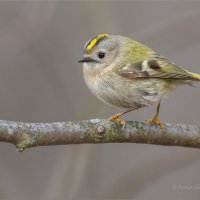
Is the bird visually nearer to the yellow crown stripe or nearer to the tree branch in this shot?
the yellow crown stripe

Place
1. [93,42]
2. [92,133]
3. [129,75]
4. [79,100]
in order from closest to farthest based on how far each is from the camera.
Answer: [92,133] → [129,75] → [93,42] → [79,100]

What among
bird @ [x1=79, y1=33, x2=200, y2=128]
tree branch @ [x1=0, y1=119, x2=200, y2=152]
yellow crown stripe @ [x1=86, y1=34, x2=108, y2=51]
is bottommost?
tree branch @ [x1=0, y1=119, x2=200, y2=152]

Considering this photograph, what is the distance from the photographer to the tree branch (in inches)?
102

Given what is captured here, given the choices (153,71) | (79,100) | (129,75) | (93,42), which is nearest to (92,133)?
(129,75)

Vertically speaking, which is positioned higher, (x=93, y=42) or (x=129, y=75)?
(x=93, y=42)

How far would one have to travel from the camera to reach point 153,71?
3695 millimetres

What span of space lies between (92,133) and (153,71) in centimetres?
104

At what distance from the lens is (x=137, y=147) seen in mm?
5633

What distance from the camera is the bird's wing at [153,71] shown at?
3.65 meters

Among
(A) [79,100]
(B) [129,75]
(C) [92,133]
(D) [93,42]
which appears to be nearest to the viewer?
(C) [92,133]

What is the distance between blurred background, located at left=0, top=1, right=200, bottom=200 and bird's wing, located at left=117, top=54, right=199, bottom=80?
0.33 meters

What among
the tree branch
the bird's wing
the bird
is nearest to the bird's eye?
the bird

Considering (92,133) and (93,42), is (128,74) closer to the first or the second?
(93,42)

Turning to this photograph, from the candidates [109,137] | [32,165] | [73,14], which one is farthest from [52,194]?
[73,14]
